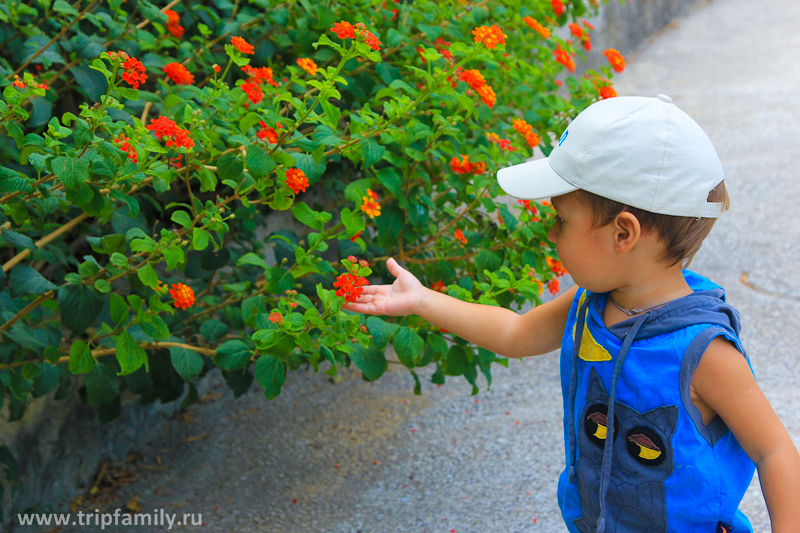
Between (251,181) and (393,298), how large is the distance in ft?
1.41

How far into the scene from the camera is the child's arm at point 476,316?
1.35 m

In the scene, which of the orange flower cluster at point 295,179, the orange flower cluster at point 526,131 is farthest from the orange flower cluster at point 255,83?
the orange flower cluster at point 526,131

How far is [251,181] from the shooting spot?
4.97ft

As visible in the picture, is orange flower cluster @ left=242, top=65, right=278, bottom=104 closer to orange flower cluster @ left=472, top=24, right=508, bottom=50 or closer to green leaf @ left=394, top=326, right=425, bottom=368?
orange flower cluster @ left=472, top=24, right=508, bottom=50

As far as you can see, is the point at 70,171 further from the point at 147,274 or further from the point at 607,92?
the point at 607,92

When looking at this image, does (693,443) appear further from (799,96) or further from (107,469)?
(799,96)

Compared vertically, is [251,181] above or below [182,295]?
above

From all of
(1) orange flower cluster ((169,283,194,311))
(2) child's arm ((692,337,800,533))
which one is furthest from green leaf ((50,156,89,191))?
(2) child's arm ((692,337,800,533))

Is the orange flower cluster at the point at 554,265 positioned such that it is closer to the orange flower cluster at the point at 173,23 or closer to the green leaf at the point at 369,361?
the green leaf at the point at 369,361

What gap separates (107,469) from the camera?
2.29m

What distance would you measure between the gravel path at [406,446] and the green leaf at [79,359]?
75cm

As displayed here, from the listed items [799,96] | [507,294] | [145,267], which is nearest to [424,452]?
[507,294]

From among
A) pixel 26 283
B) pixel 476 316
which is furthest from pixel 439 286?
pixel 26 283

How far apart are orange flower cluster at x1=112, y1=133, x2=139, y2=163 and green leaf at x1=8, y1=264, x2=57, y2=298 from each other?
0.40m
